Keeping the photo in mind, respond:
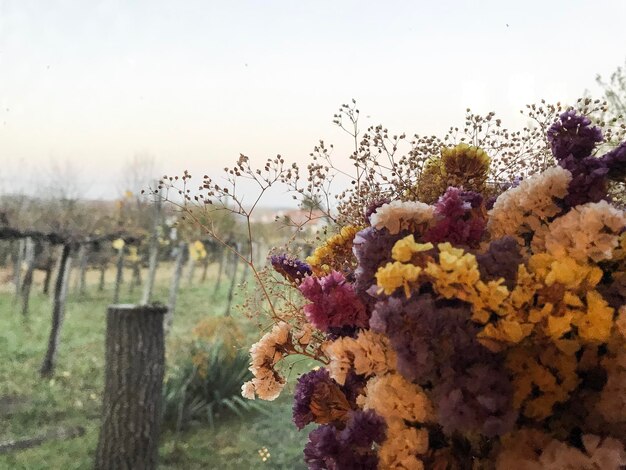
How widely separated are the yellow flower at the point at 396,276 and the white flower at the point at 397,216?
0.07 m

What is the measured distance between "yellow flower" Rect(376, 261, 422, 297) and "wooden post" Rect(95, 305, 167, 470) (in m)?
2.06

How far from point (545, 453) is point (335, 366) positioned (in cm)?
18

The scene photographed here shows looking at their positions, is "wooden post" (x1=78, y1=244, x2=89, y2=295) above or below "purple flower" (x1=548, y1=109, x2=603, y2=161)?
below

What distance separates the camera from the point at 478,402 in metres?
0.43

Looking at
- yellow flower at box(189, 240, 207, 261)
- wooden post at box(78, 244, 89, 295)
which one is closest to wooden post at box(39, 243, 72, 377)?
wooden post at box(78, 244, 89, 295)

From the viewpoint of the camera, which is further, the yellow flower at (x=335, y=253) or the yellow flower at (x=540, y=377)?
the yellow flower at (x=335, y=253)

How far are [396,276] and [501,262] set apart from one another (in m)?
0.08

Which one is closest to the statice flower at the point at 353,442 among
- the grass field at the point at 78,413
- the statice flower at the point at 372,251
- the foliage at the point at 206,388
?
the statice flower at the point at 372,251

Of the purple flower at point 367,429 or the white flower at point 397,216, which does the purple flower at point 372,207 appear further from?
the purple flower at point 367,429

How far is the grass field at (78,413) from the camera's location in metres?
3.14

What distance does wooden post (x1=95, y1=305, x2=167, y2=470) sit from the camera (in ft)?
7.78

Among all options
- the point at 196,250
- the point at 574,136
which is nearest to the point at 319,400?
the point at 574,136

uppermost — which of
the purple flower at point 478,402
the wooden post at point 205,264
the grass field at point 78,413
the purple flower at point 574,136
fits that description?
the purple flower at point 574,136

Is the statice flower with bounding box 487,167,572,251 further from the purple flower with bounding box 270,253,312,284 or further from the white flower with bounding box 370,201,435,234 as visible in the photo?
the purple flower with bounding box 270,253,312,284
